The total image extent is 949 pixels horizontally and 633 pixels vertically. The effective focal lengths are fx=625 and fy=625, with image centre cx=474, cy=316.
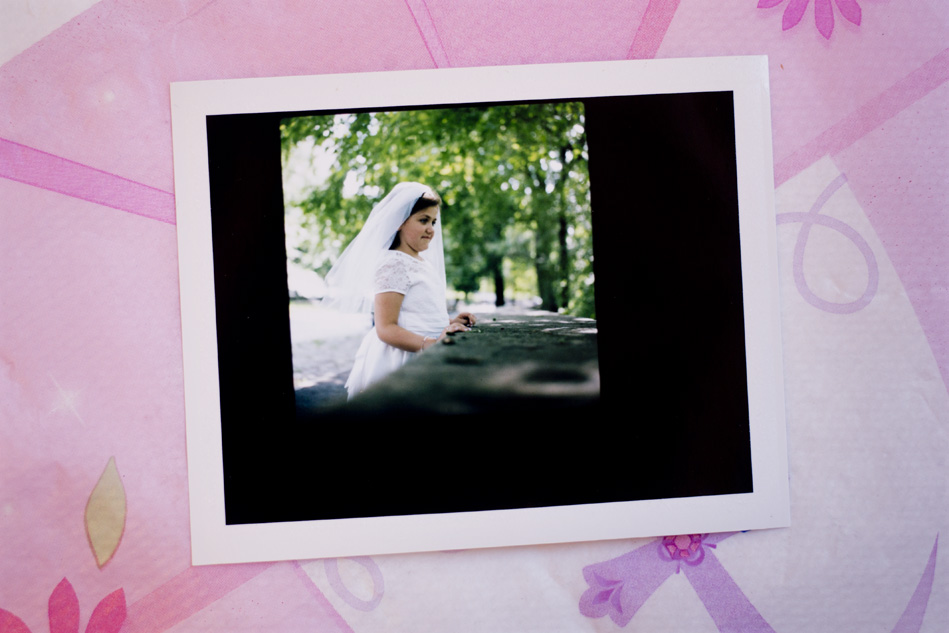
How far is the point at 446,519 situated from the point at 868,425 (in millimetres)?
697

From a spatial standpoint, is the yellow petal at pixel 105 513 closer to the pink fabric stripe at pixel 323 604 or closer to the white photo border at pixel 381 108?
the white photo border at pixel 381 108

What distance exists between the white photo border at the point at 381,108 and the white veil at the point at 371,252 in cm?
14

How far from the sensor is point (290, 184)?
3.18 ft

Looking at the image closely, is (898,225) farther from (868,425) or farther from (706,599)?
(706,599)

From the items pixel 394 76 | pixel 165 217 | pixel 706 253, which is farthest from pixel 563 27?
pixel 165 217

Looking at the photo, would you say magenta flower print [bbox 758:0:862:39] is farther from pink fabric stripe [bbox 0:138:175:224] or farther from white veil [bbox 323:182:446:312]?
pink fabric stripe [bbox 0:138:175:224]

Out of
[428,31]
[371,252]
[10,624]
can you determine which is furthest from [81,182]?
[10,624]

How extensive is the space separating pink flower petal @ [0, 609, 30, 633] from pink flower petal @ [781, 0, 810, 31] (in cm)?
151

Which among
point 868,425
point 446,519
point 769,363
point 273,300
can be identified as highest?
point 273,300

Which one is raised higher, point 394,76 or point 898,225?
point 394,76

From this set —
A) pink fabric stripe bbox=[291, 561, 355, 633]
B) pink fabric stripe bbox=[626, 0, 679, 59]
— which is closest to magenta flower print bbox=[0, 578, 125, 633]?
pink fabric stripe bbox=[291, 561, 355, 633]

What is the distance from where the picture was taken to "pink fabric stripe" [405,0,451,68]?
0.97 m

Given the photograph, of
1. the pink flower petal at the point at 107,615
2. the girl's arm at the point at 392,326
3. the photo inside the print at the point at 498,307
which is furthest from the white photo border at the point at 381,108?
the girl's arm at the point at 392,326

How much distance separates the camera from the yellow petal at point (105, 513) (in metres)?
0.96
